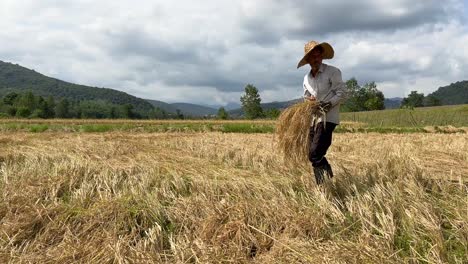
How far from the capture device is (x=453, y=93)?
169m

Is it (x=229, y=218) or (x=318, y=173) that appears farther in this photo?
(x=318, y=173)

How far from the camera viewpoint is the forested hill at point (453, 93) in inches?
6097

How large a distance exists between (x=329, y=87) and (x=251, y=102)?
221 ft

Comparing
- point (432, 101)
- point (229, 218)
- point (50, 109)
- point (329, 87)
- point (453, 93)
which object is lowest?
point (229, 218)

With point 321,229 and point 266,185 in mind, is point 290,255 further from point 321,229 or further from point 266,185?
point 266,185

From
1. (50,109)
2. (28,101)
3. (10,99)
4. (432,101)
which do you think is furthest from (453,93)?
(10,99)

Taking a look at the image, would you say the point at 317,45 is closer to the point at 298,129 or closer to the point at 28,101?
the point at 298,129

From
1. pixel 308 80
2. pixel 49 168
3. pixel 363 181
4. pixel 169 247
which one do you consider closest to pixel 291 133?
pixel 308 80

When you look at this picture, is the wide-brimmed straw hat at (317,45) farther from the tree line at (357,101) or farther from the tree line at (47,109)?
the tree line at (47,109)

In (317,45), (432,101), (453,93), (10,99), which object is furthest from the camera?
(453,93)

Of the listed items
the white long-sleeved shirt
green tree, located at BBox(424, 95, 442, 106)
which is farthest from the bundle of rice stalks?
green tree, located at BBox(424, 95, 442, 106)

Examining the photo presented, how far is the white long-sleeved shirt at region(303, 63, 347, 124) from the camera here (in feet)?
15.9

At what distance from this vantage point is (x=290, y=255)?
9.46 ft

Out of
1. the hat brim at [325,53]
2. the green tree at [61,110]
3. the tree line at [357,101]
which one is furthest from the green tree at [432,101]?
the hat brim at [325,53]
